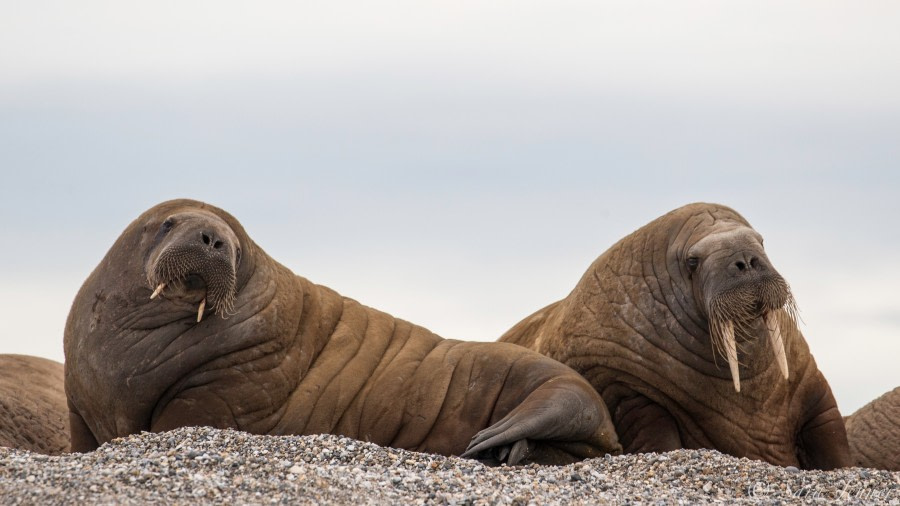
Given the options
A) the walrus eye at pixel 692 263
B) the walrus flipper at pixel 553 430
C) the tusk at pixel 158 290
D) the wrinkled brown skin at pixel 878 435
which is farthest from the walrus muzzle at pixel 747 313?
the tusk at pixel 158 290

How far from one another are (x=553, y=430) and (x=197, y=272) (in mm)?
2501

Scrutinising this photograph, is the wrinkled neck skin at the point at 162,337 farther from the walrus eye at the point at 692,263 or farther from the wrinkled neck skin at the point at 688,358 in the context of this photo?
the walrus eye at the point at 692,263

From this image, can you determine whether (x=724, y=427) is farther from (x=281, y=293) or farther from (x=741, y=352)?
(x=281, y=293)

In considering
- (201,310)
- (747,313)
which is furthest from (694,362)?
(201,310)

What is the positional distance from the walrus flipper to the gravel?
0.93 ft

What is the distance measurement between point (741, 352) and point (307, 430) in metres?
3.08

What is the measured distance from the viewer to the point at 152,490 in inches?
287

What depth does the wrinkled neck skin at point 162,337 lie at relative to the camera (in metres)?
10.0

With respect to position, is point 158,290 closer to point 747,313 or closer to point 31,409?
point 31,409

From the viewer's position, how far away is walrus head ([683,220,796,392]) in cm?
1012

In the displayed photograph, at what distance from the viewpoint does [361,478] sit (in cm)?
798

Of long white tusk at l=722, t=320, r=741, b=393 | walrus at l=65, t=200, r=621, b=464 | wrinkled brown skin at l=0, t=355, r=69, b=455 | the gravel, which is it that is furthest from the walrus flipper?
wrinkled brown skin at l=0, t=355, r=69, b=455

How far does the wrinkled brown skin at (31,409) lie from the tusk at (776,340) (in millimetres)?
5395

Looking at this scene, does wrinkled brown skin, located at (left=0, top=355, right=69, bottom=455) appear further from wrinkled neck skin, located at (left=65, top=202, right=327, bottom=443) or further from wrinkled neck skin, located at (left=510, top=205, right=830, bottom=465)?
wrinkled neck skin, located at (left=510, top=205, right=830, bottom=465)
